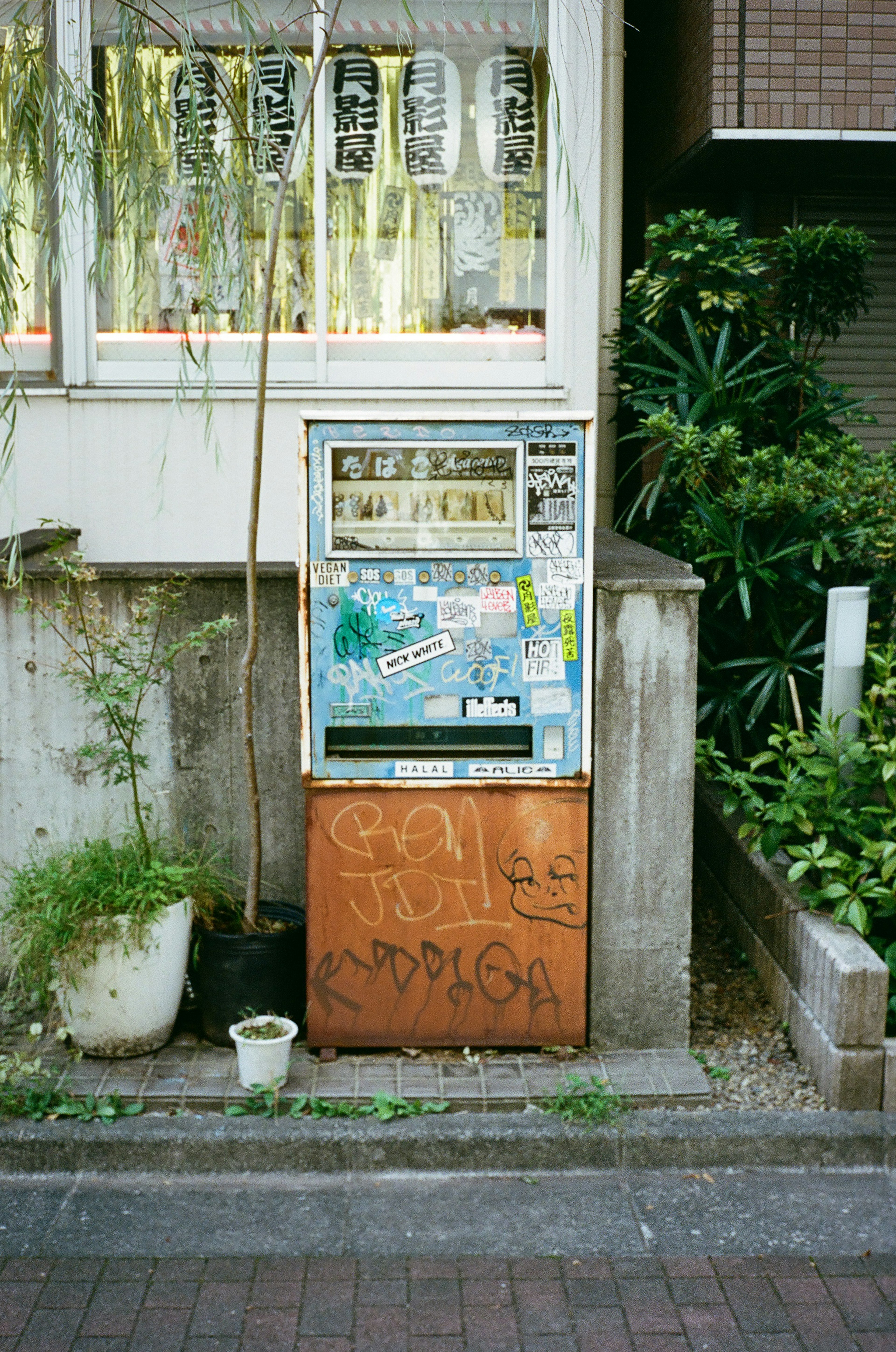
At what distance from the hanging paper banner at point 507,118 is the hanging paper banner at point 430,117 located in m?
0.14

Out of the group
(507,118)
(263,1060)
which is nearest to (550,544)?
(263,1060)

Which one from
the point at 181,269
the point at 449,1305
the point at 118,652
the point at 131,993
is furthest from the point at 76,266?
the point at 449,1305

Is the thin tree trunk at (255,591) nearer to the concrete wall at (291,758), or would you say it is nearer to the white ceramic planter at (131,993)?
the concrete wall at (291,758)

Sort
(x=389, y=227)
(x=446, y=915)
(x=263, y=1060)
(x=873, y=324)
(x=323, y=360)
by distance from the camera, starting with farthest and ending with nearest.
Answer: (x=873, y=324) → (x=389, y=227) → (x=323, y=360) → (x=446, y=915) → (x=263, y=1060)

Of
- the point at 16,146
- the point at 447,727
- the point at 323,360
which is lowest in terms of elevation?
the point at 447,727

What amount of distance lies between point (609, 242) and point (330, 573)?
4019 millimetres

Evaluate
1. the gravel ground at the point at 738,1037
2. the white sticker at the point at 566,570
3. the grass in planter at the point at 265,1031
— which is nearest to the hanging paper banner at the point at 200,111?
the white sticker at the point at 566,570

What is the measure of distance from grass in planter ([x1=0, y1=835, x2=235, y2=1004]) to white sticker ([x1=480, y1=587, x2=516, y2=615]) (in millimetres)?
1399

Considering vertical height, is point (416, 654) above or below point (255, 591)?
below

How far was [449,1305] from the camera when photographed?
10.6 ft

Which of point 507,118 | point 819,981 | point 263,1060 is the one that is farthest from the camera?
point 507,118

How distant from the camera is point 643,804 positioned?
4.21 metres

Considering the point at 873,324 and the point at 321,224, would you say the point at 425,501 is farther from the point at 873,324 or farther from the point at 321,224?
the point at 873,324

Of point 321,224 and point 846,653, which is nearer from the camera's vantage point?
point 846,653
